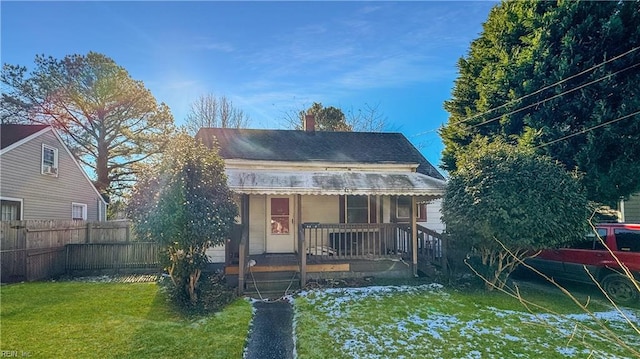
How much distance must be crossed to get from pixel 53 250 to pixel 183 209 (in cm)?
765

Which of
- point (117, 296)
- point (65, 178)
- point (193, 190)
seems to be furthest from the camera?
point (65, 178)

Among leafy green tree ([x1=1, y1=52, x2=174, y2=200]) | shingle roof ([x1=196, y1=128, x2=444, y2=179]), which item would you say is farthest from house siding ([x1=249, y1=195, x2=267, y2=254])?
leafy green tree ([x1=1, y1=52, x2=174, y2=200])

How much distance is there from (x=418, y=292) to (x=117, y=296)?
7.57 meters

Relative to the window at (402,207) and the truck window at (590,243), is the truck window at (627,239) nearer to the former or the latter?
the truck window at (590,243)

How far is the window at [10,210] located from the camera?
12996mm

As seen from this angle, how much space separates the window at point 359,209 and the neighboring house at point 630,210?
34.5 feet

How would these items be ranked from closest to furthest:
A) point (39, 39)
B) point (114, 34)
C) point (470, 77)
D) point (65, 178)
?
point (114, 34)
point (39, 39)
point (470, 77)
point (65, 178)

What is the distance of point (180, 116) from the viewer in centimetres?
2864

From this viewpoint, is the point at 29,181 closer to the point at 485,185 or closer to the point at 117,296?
the point at 117,296

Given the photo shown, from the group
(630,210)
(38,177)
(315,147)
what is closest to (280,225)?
(315,147)

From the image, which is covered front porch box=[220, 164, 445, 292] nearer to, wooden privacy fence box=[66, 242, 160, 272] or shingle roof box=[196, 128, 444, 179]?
shingle roof box=[196, 128, 444, 179]

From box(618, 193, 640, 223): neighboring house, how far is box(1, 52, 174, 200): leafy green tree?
26435 millimetres

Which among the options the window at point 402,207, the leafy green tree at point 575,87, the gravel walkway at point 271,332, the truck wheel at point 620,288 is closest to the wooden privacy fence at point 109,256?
the gravel walkway at point 271,332

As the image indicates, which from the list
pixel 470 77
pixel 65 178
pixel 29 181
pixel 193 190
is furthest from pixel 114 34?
pixel 470 77
